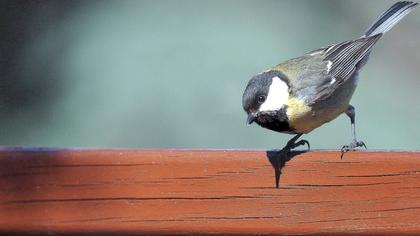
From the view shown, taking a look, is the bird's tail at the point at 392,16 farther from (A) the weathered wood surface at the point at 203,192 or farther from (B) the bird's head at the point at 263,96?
(A) the weathered wood surface at the point at 203,192

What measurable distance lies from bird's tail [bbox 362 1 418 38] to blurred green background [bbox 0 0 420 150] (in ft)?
1.34

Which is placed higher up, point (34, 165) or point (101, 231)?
point (34, 165)

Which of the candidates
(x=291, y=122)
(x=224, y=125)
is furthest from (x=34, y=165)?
(x=224, y=125)

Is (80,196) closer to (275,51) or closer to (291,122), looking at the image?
(291,122)

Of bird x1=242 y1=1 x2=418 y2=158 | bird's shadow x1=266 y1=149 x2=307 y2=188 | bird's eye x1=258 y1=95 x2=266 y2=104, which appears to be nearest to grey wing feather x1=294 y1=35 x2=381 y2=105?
bird x1=242 y1=1 x2=418 y2=158

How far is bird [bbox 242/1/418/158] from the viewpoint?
313 cm

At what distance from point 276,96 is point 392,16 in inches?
31.9

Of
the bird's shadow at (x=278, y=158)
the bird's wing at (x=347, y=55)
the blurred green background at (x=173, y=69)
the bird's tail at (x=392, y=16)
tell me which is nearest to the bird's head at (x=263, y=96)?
the bird's wing at (x=347, y=55)

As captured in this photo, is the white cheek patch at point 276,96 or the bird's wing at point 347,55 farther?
the bird's wing at point 347,55

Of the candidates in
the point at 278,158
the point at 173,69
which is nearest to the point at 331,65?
the point at 173,69

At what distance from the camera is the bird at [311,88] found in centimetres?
313

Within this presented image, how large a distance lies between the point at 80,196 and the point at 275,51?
2.44m

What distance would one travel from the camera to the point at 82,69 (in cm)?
401

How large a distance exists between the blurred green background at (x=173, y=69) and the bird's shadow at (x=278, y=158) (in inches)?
63.5
